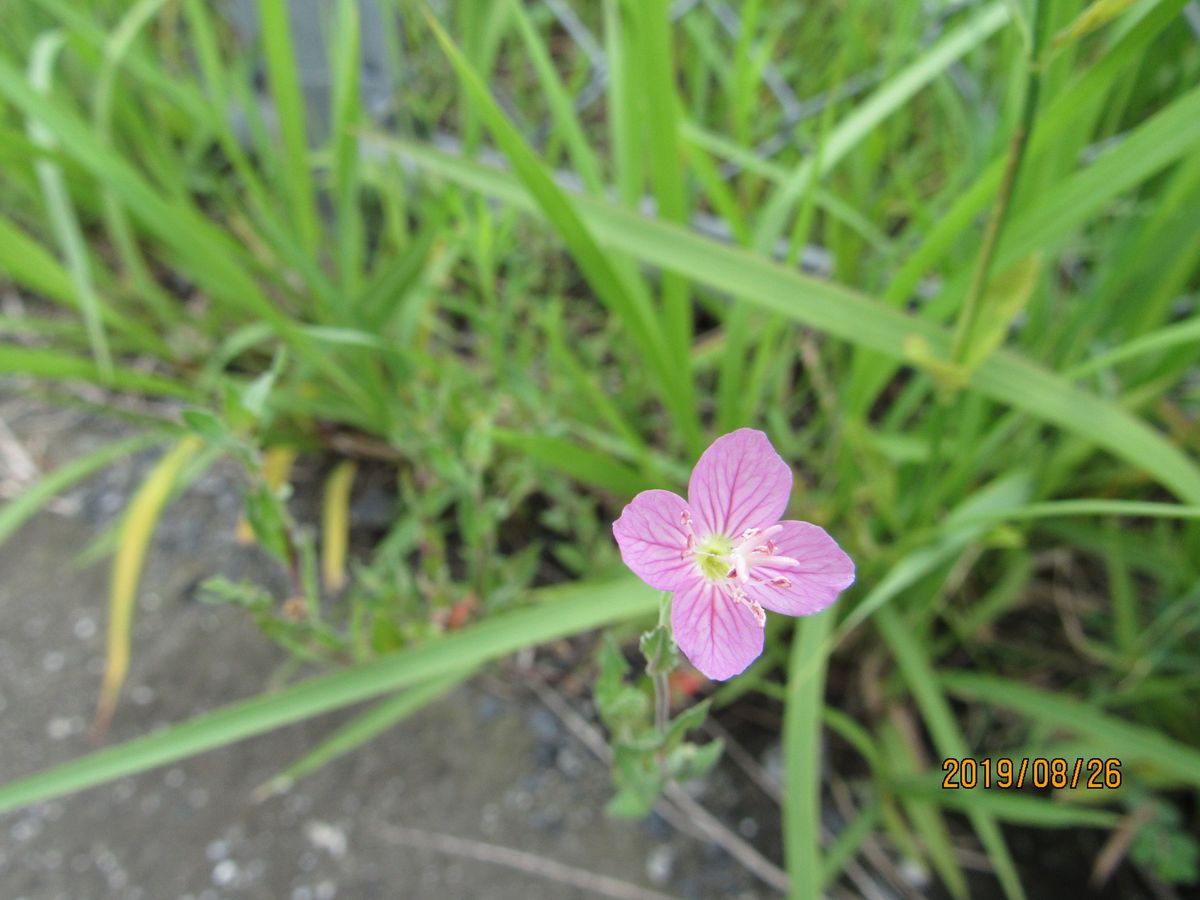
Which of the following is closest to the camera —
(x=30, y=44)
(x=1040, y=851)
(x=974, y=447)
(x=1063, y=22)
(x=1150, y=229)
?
(x=1063, y=22)

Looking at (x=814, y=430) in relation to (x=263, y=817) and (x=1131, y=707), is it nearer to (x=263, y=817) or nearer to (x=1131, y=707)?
(x=1131, y=707)

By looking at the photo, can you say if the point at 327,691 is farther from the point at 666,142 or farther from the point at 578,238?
the point at 666,142

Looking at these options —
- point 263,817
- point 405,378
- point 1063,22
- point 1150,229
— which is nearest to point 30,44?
point 405,378

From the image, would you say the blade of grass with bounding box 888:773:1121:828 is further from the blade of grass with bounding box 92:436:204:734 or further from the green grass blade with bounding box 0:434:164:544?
the green grass blade with bounding box 0:434:164:544
